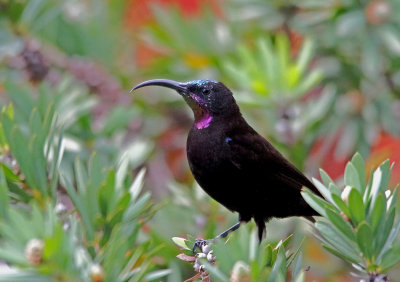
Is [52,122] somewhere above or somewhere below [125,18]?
below

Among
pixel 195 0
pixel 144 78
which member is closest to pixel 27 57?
pixel 144 78

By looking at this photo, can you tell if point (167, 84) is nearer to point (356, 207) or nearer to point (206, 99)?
point (206, 99)

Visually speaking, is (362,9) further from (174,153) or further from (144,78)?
(174,153)

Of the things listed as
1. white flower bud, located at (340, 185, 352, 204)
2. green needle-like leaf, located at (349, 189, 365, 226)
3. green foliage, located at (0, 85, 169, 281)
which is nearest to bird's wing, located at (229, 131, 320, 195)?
green foliage, located at (0, 85, 169, 281)

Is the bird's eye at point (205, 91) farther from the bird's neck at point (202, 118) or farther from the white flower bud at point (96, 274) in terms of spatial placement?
the white flower bud at point (96, 274)

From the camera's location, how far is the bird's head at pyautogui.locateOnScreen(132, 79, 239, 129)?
2.90 meters

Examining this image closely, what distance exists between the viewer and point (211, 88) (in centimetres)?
295

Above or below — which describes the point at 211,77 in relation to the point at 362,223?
above

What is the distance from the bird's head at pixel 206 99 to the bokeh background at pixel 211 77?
8 centimetres

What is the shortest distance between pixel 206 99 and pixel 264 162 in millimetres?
361

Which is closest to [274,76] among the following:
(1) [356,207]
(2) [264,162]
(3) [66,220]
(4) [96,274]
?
(2) [264,162]

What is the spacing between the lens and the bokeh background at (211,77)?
2.95 meters

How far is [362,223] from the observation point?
148 centimetres

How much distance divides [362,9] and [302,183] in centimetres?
92
